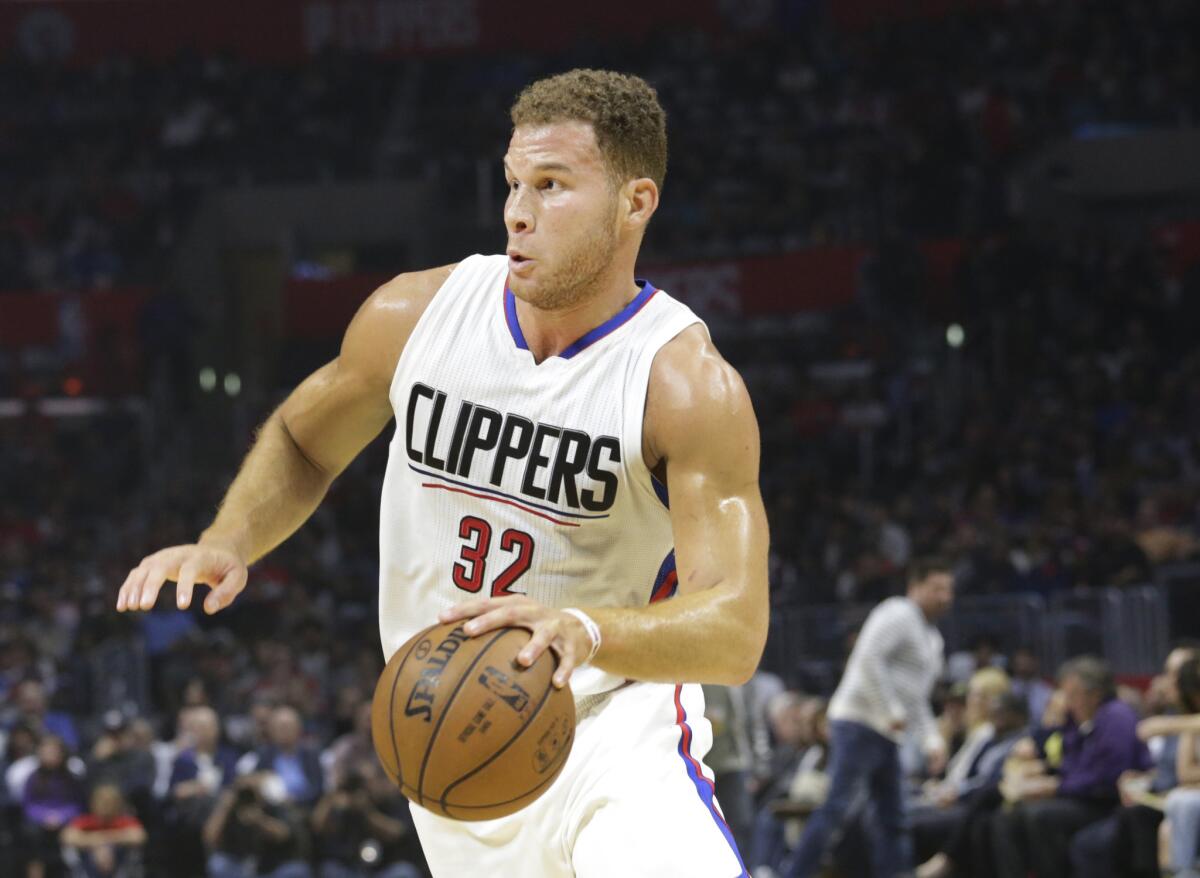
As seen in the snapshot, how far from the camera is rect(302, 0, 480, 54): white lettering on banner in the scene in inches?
982

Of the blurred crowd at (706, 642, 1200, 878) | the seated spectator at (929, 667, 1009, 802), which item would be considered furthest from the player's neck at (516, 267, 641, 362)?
the seated spectator at (929, 667, 1009, 802)

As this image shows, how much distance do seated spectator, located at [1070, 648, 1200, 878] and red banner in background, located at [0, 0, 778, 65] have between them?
55.9 ft

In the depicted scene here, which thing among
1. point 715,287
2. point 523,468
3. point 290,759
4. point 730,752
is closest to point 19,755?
point 290,759

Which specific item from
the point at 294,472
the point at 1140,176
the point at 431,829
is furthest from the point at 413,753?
the point at 1140,176

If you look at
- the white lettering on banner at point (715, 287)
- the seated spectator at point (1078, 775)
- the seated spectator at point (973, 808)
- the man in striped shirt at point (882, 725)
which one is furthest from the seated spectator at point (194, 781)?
the white lettering on banner at point (715, 287)

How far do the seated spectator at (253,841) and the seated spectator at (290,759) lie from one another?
61 centimetres

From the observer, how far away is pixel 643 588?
3830 millimetres

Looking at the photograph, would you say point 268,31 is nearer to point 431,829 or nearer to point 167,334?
point 167,334

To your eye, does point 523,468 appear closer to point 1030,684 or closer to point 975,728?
point 975,728

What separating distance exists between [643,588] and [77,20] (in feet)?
76.9

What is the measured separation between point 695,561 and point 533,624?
0.57 m

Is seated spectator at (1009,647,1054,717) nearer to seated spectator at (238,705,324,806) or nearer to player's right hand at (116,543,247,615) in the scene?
seated spectator at (238,705,324,806)

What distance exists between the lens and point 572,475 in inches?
145

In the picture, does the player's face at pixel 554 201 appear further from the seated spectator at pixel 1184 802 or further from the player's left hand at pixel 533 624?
the seated spectator at pixel 1184 802
